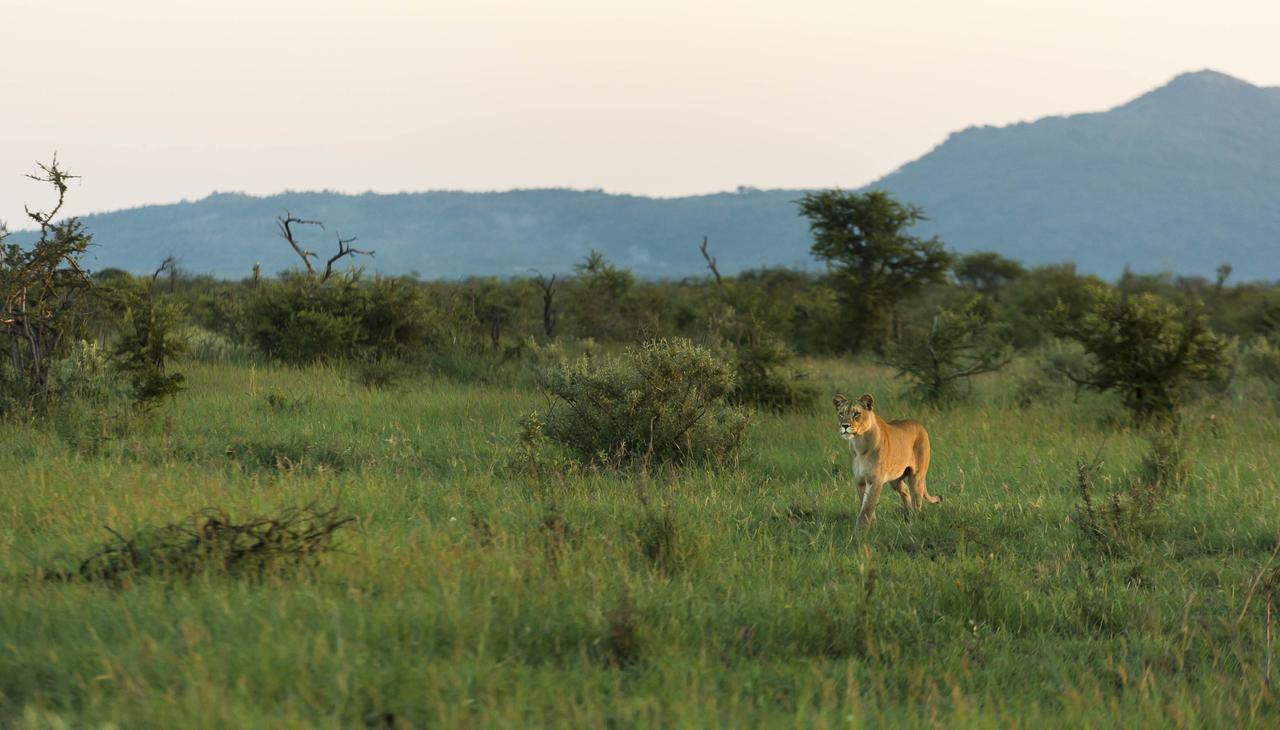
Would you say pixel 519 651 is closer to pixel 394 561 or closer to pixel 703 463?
pixel 394 561

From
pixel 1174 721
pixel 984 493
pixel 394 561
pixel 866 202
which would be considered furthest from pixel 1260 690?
pixel 866 202

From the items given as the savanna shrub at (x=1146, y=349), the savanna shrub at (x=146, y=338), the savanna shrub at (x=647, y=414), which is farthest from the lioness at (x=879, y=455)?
the savanna shrub at (x=146, y=338)

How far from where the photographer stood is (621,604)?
480 centimetres

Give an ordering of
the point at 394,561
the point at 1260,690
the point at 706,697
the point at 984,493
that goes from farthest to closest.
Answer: the point at 984,493
the point at 394,561
the point at 1260,690
the point at 706,697

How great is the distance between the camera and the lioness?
809 cm

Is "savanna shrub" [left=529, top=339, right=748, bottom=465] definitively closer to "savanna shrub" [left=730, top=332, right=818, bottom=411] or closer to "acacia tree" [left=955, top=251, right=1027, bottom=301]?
"savanna shrub" [left=730, top=332, right=818, bottom=411]

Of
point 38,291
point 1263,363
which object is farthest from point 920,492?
point 1263,363

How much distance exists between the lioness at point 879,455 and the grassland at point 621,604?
0.25 meters

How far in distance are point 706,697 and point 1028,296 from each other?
38240 mm

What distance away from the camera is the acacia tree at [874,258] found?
30672 millimetres

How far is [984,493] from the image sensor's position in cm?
952

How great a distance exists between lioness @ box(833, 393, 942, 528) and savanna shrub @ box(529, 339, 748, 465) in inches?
89.0

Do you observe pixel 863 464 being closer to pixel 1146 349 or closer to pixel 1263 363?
pixel 1146 349

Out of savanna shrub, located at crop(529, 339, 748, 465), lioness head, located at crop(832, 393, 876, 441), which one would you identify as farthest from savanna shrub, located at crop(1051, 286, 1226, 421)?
lioness head, located at crop(832, 393, 876, 441)
